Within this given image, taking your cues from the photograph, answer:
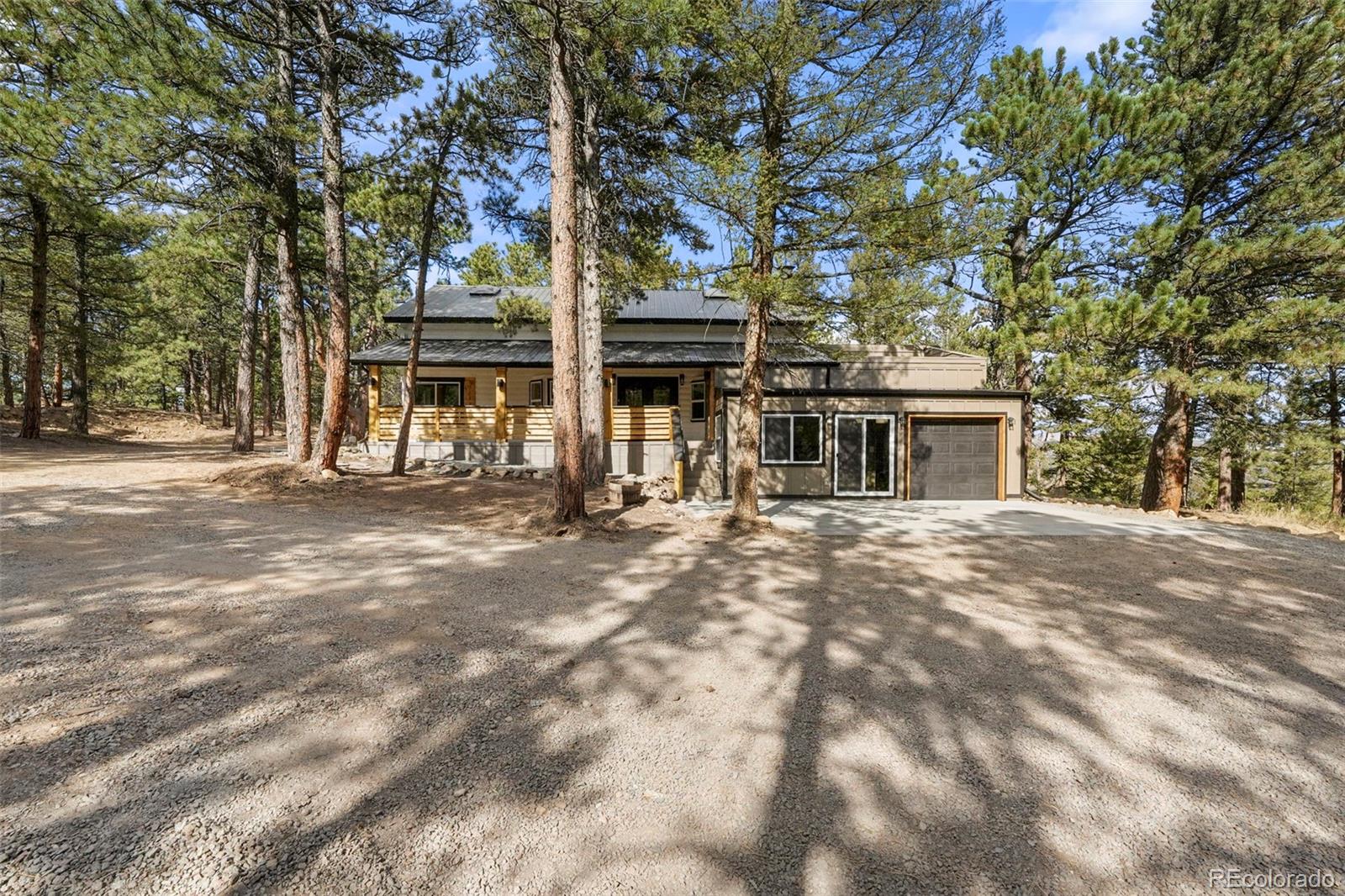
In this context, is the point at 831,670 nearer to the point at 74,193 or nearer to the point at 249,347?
the point at 74,193

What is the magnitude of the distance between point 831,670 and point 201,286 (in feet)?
92.5

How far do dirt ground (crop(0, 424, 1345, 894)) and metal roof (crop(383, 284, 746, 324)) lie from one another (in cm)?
1345

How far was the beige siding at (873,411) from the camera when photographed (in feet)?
39.6

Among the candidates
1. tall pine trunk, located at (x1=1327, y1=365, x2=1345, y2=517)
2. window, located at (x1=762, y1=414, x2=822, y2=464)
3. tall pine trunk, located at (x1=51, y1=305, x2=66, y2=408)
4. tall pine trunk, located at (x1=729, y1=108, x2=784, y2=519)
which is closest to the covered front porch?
window, located at (x1=762, y1=414, x2=822, y2=464)

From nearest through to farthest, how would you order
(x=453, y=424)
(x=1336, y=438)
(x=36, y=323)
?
(x=1336, y=438)
(x=36, y=323)
(x=453, y=424)

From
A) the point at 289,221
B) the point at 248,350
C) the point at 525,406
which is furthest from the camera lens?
the point at 248,350

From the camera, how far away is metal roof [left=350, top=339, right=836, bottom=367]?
15.2 meters

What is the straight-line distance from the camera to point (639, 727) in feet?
8.82

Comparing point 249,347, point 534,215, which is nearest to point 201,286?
point 249,347

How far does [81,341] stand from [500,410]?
46.7 ft

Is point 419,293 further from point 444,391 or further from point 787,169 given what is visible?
point 787,169

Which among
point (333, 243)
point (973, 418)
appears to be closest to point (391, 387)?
point (333, 243)


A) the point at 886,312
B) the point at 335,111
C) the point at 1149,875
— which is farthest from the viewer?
the point at 335,111

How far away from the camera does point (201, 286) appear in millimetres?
21203
